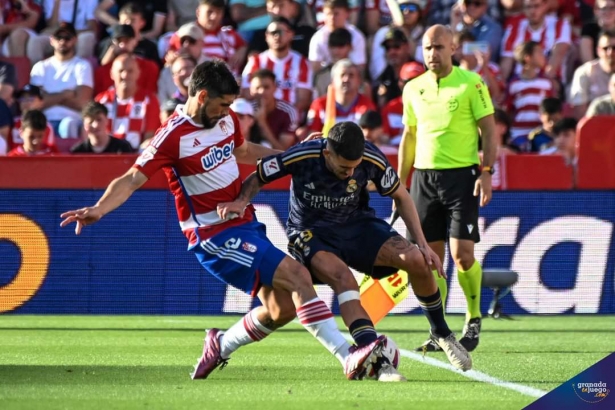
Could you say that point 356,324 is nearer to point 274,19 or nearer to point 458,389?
point 458,389

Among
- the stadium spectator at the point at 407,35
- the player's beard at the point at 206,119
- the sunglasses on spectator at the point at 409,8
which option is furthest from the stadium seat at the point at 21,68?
the player's beard at the point at 206,119

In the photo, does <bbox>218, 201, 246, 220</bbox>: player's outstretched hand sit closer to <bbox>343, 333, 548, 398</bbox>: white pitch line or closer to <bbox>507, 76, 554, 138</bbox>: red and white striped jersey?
<bbox>343, 333, 548, 398</bbox>: white pitch line

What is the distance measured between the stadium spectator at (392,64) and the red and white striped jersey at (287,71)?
926 millimetres

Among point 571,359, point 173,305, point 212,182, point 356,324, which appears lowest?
point 173,305

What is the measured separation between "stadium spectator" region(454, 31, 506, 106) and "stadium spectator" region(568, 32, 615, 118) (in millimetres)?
932

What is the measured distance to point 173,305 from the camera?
39.9ft

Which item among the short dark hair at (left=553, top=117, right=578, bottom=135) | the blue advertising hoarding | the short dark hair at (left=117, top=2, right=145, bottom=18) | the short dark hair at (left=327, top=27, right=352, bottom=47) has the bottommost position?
the blue advertising hoarding

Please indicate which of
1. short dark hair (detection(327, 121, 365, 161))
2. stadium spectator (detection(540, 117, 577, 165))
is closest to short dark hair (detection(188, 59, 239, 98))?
short dark hair (detection(327, 121, 365, 161))

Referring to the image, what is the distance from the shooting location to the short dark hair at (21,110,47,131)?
13461 millimetres

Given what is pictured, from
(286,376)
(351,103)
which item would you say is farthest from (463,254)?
(351,103)

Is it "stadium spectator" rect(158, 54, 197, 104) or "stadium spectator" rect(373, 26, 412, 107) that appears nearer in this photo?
"stadium spectator" rect(158, 54, 197, 104)

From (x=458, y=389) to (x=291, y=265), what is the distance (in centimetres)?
121

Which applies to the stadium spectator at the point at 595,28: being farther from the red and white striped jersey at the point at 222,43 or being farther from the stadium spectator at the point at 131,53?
the stadium spectator at the point at 131,53

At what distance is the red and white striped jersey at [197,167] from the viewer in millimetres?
7289
